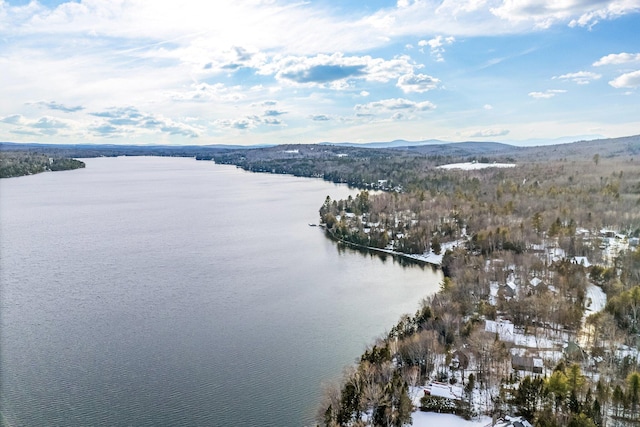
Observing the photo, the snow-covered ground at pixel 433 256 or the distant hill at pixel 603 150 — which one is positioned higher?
the distant hill at pixel 603 150

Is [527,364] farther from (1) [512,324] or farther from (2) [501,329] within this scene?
(1) [512,324]

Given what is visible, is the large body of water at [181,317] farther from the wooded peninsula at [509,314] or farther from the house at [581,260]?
the house at [581,260]

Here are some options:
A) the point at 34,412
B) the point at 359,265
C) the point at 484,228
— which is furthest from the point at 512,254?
the point at 34,412

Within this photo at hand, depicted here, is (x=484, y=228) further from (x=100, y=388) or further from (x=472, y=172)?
(x=472, y=172)

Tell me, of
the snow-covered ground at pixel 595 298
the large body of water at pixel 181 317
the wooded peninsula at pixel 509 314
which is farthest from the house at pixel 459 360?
the snow-covered ground at pixel 595 298

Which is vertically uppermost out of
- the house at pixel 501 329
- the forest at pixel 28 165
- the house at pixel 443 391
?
the forest at pixel 28 165

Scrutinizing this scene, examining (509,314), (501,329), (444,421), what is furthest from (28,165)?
(444,421)
